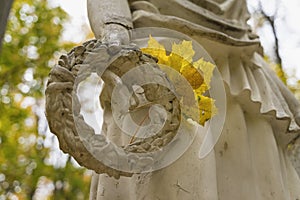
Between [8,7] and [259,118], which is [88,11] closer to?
[8,7]

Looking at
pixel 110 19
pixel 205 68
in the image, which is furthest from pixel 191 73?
pixel 110 19

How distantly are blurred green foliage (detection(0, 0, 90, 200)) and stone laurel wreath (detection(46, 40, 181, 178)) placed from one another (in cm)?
344

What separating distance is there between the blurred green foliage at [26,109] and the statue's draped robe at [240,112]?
9.64 feet

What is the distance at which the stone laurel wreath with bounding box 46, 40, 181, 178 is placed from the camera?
1402 mm

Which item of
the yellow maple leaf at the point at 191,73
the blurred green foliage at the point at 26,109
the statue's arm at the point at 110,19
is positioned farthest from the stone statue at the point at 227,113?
the blurred green foliage at the point at 26,109

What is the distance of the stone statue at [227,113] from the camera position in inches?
65.9

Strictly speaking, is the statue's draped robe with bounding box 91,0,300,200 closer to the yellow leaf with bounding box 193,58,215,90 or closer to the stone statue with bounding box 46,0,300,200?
the stone statue with bounding box 46,0,300,200

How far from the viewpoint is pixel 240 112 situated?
6.79 ft

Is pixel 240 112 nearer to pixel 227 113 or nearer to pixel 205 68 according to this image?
pixel 227 113

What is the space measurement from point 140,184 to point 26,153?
4.79 m

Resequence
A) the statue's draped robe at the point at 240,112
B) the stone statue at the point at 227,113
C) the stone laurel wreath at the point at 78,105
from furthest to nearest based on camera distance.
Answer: the statue's draped robe at the point at 240,112, the stone statue at the point at 227,113, the stone laurel wreath at the point at 78,105

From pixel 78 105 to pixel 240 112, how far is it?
826 mm

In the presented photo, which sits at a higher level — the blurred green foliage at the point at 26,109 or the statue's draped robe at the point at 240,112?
→ the statue's draped robe at the point at 240,112

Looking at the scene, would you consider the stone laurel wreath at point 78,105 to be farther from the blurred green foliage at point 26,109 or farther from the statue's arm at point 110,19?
the blurred green foliage at point 26,109
